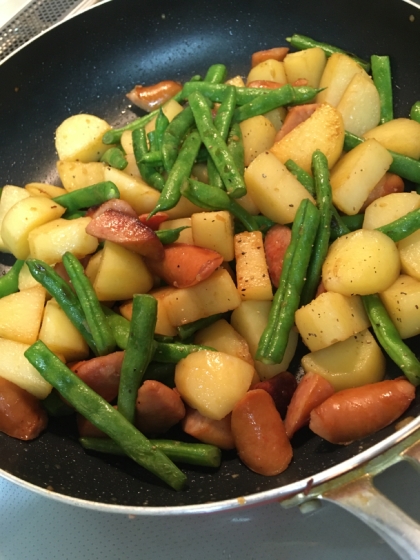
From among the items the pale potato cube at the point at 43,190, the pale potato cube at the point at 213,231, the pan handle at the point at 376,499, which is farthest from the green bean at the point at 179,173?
the pan handle at the point at 376,499

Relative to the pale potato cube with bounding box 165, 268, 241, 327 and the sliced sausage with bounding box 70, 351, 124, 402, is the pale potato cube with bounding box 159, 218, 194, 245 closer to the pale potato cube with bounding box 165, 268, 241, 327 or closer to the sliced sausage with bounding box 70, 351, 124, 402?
the pale potato cube with bounding box 165, 268, 241, 327

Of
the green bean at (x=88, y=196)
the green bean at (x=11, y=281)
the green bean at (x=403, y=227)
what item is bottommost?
the green bean at (x=403, y=227)

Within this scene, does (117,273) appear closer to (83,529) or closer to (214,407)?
(214,407)

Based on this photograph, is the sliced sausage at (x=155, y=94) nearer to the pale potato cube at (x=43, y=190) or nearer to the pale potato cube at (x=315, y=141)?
the pale potato cube at (x=43, y=190)

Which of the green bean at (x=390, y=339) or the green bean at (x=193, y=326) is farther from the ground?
the green bean at (x=193, y=326)

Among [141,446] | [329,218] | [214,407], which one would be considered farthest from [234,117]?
[141,446]

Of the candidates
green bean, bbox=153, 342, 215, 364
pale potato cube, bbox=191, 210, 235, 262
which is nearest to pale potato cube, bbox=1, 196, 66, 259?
pale potato cube, bbox=191, 210, 235, 262

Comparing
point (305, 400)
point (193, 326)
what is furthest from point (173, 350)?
point (305, 400)
